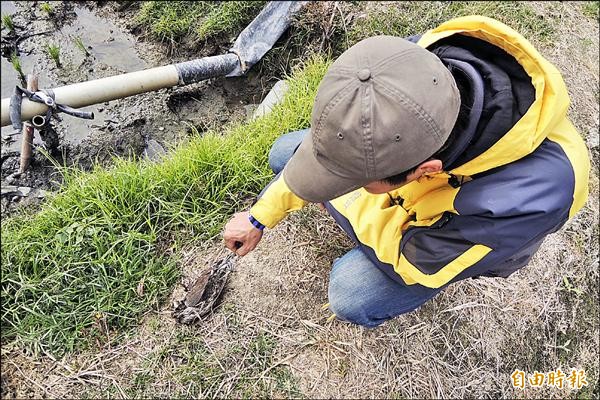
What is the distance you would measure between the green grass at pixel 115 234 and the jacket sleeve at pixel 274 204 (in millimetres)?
634

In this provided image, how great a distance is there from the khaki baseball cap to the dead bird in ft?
3.89

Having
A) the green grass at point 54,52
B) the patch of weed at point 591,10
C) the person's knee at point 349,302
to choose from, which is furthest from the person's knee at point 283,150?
the patch of weed at point 591,10

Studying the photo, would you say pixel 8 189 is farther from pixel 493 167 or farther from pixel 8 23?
pixel 493 167

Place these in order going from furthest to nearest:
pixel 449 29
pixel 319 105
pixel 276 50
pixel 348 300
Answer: pixel 276 50
pixel 348 300
pixel 449 29
pixel 319 105

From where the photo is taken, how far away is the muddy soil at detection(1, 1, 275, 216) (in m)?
3.11

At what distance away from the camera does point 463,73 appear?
1450 millimetres

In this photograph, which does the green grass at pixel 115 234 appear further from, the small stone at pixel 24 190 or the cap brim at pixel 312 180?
the cap brim at pixel 312 180

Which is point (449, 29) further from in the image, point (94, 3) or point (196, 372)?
point (94, 3)

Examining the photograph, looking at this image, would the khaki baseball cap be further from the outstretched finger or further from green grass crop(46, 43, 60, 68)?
green grass crop(46, 43, 60, 68)

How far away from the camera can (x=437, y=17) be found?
360cm

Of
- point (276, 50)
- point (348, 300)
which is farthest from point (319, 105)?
point (276, 50)

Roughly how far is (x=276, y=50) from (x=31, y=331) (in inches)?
90.5

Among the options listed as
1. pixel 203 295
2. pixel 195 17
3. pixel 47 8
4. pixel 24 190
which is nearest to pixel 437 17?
pixel 195 17

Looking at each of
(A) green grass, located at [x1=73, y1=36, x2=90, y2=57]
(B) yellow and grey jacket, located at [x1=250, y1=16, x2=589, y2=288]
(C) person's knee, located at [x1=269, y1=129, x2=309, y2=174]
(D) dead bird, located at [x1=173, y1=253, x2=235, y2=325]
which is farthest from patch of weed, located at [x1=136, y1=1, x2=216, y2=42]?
(B) yellow and grey jacket, located at [x1=250, y1=16, x2=589, y2=288]
